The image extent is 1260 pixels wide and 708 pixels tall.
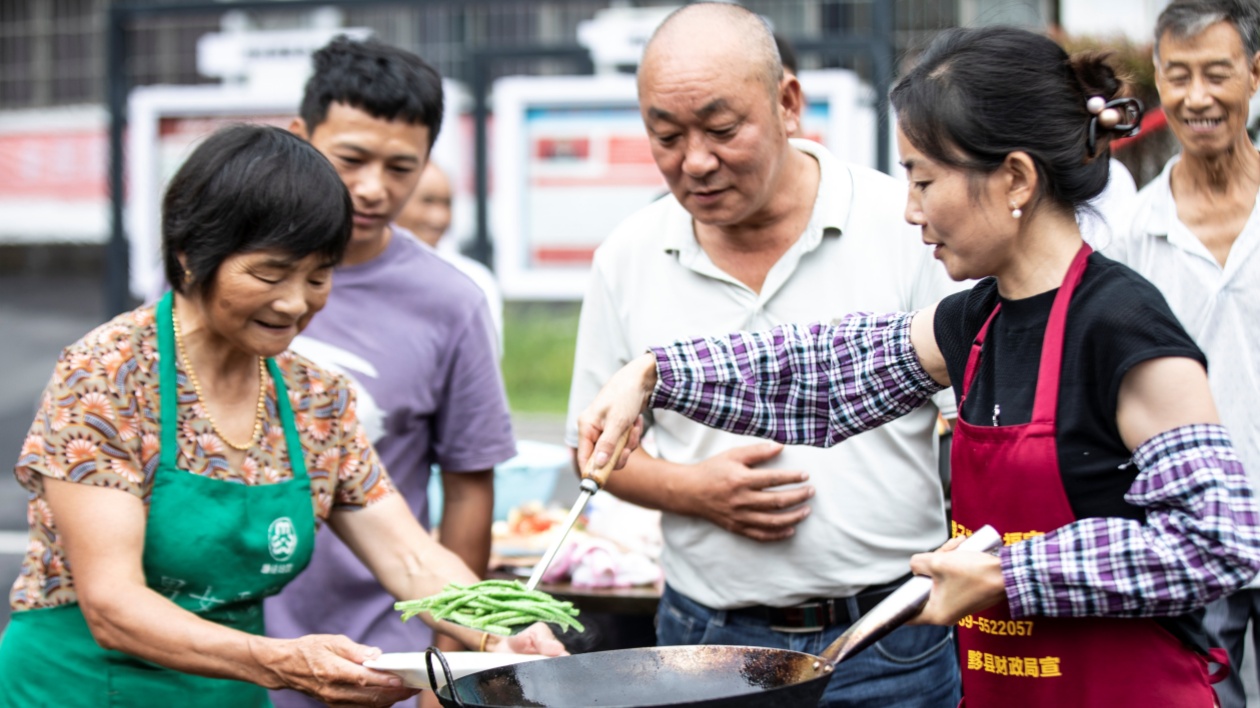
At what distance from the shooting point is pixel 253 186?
2.41 metres

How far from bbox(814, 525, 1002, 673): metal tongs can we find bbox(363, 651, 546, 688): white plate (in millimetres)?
514

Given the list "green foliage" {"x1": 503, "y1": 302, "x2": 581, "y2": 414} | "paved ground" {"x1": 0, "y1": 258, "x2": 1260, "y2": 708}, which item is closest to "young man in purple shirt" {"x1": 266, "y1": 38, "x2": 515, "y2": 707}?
"paved ground" {"x1": 0, "y1": 258, "x2": 1260, "y2": 708}

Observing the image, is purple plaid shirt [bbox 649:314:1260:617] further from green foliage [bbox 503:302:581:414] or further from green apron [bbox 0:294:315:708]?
green foliage [bbox 503:302:581:414]

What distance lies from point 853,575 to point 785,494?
220 mm

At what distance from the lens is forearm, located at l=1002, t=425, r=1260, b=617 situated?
5.68 feet

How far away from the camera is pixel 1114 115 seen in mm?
1957

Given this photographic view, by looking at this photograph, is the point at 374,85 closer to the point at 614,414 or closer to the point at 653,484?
the point at 653,484

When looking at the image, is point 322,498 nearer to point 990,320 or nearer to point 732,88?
point 732,88

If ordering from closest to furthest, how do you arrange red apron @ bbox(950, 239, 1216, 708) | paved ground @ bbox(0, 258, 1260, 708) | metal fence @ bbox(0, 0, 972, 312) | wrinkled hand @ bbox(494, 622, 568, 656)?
1. red apron @ bbox(950, 239, 1216, 708)
2. wrinkled hand @ bbox(494, 622, 568, 656)
3. metal fence @ bbox(0, 0, 972, 312)
4. paved ground @ bbox(0, 258, 1260, 708)

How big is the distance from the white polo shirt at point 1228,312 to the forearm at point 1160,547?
1499 millimetres

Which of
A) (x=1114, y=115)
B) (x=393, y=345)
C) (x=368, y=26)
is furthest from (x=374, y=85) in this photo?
(x=368, y=26)

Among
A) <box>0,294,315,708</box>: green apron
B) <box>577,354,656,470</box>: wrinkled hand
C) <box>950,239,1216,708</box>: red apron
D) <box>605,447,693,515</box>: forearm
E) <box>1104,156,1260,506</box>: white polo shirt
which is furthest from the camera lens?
<box>1104,156,1260,506</box>: white polo shirt

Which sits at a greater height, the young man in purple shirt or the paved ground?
the young man in purple shirt

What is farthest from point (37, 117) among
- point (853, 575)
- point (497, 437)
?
point (853, 575)
